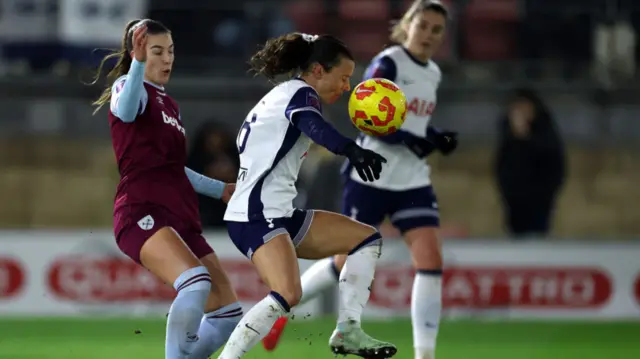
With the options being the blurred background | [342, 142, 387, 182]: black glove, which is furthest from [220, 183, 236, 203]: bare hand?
the blurred background

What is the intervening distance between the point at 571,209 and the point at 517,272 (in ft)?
10.2

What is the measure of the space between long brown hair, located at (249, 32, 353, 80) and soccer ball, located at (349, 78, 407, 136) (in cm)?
23

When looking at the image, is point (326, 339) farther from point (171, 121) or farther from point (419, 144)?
point (171, 121)

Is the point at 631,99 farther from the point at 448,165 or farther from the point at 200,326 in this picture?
the point at 200,326

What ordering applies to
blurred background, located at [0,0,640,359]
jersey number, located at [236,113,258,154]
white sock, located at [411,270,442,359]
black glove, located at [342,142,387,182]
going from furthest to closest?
blurred background, located at [0,0,640,359] < white sock, located at [411,270,442,359] < jersey number, located at [236,113,258,154] < black glove, located at [342,142,387,182]

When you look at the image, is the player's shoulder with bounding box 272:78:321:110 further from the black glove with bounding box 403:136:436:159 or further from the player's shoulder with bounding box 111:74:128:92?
the black glove with bounding box 403:136:436:159

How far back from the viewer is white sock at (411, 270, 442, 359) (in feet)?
26.9

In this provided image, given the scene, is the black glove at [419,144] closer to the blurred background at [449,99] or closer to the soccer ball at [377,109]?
the soccer ball at [377,109]

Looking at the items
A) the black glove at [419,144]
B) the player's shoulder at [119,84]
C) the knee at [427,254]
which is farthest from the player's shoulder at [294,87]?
the knee at [427,254]

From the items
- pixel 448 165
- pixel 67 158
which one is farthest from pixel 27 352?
pixel 448 165

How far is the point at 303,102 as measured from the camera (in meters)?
6.75

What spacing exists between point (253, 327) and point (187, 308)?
0.37m

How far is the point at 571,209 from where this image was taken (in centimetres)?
1566

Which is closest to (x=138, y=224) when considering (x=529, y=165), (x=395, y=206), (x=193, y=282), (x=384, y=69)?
(x=193, y=282)
